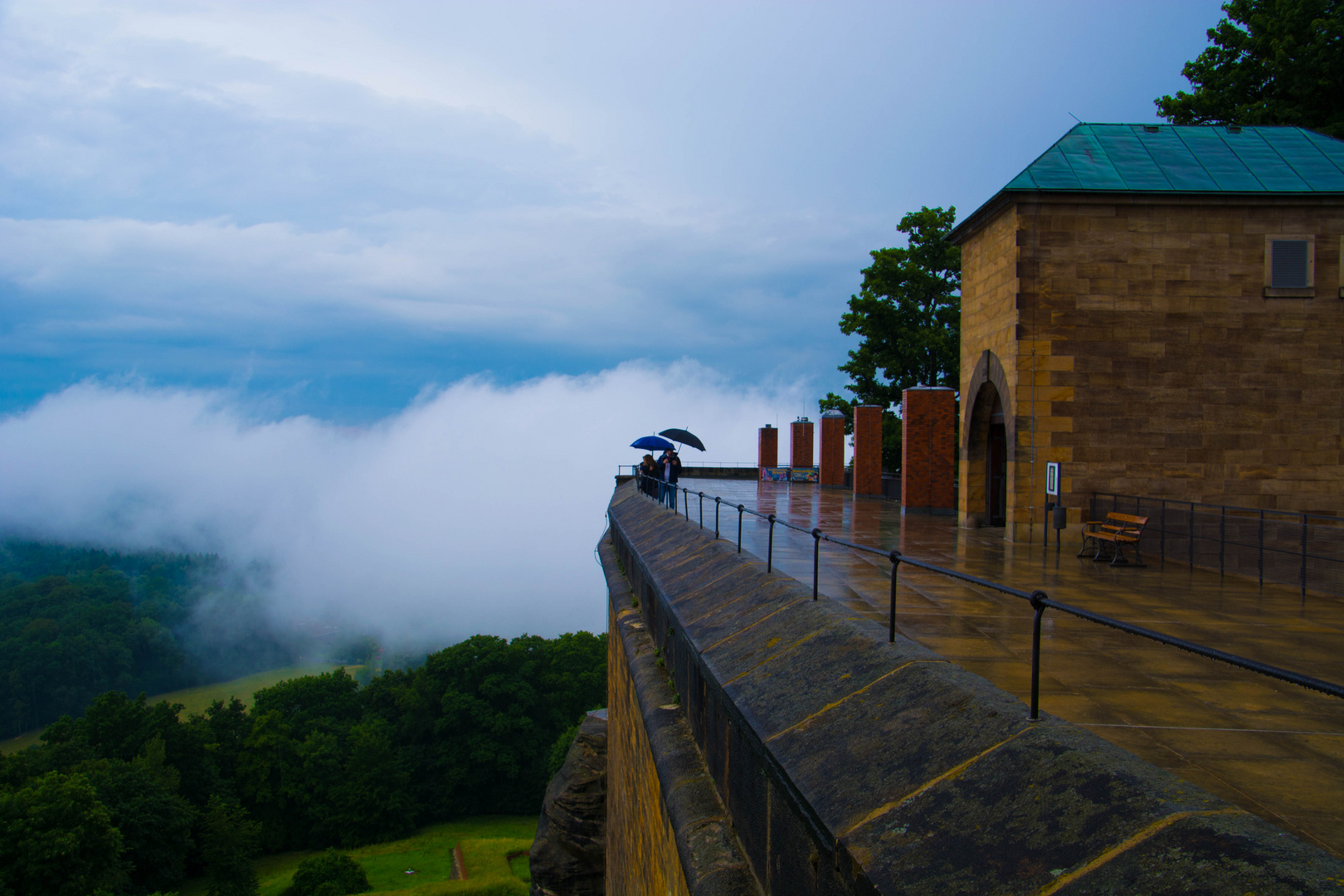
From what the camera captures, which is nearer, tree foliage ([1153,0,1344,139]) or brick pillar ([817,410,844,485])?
tree foliage ([1153,0,1344,139])

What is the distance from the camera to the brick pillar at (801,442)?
107 ft

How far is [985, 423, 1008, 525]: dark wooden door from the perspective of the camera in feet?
50.0

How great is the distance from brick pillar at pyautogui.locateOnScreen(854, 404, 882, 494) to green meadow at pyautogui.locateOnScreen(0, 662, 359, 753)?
79895 millimetres

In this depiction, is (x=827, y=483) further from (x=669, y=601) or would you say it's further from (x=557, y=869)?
(x=669, y=601)

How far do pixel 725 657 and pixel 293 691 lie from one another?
6182cm

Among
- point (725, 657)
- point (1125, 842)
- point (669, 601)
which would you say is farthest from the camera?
point (669, 601)

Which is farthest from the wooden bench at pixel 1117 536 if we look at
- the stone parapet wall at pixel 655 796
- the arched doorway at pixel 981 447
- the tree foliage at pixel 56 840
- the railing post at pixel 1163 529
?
the tree foliage at pixel 56 840

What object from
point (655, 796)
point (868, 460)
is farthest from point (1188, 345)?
point (868, 460)

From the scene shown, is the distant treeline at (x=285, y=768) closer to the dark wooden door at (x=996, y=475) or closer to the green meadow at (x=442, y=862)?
the green meadow at (x=442, y=862)

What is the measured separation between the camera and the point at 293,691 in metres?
57.0

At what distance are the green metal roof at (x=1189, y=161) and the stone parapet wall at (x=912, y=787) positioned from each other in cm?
1067

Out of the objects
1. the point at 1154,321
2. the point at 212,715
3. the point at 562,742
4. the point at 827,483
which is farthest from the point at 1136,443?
the point at 212,715

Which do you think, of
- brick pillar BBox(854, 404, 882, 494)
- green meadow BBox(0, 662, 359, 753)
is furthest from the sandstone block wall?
green meadow BBox(0, 662, 359, 753)

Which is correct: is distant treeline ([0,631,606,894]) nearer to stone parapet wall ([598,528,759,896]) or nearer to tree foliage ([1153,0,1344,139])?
stone parapet wall ([598,528,759,896])
